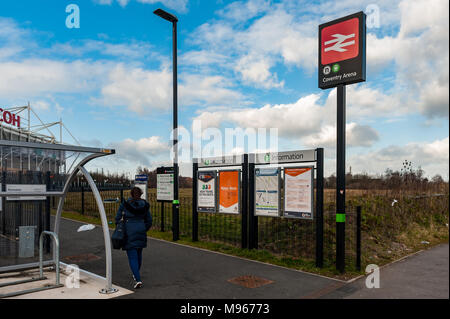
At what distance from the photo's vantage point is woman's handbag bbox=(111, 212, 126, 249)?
5.65 m

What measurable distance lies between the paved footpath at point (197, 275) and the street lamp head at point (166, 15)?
6.32 m

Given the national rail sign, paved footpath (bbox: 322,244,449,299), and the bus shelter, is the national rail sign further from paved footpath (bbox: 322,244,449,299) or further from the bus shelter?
the bus shelter

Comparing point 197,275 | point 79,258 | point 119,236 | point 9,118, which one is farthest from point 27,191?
point 9,118

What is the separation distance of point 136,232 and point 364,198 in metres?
9.67

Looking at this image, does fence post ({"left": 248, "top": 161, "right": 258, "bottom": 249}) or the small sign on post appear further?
the small sign on post

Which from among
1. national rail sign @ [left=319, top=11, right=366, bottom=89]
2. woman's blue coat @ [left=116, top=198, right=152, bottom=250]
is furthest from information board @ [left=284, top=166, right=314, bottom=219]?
woman's blue coat @ [left=116, top=198, right=152, bottom=250]

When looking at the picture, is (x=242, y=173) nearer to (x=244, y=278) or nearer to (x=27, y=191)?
(x=244, y=278)

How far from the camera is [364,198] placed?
12953 millimetres

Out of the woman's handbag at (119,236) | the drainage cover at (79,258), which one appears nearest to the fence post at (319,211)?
the woman's handbag at (119,236)

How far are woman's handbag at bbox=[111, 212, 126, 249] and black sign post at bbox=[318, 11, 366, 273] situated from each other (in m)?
3.87

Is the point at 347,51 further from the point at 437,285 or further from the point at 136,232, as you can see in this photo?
the point at 136,232

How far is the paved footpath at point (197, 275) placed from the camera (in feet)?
18.1

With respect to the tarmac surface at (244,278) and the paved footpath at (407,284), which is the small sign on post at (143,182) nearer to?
the tarmac surface at (244,278)
